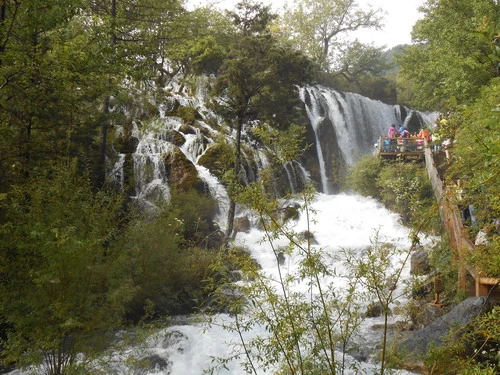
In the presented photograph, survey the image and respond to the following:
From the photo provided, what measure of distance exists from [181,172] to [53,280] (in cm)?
1088

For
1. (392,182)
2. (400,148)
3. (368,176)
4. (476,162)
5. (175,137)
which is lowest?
(392,182)

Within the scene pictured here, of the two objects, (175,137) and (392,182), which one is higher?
(175,137)

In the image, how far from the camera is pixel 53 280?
4734 millimetres

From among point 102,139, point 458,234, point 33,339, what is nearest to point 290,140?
point 33,339

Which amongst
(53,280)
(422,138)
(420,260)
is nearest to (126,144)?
(420,260)

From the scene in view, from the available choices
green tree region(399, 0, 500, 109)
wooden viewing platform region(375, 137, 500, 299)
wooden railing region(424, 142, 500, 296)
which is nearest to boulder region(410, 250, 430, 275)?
wooden viewing platform region(375, 137, 500, 299)

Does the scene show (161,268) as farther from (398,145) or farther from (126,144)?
(398,145)

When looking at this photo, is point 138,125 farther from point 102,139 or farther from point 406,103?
point 406,103

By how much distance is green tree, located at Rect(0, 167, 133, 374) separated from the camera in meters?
4.98

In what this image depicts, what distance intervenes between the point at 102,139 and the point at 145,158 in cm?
321

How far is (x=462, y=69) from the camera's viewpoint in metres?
14.5

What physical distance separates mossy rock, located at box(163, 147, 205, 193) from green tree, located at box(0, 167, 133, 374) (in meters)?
9.16

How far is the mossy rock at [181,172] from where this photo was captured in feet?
50.0

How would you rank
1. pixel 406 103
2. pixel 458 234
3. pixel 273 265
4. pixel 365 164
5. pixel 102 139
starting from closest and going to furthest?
pixel 458 234 < pixel 102 139 < pixel 273 265 < pixel 365 164 < pixel 406 103
